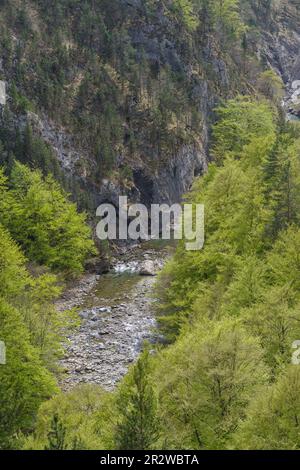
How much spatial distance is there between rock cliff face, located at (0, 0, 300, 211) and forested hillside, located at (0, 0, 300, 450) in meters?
0.22

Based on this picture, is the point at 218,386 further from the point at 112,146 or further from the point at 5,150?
the point at 112,146

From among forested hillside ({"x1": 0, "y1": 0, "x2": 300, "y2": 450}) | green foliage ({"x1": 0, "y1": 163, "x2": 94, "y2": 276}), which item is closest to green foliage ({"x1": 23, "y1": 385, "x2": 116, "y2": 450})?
forested hillside ({"x1": 0, "y1": 0, "x2": 300, "y2": 450})

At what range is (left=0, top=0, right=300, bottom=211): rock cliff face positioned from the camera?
220 ft

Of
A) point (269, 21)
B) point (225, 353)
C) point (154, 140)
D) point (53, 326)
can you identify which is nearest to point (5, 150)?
point (154, 140)

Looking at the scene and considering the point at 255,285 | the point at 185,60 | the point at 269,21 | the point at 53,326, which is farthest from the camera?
the point at 269,21

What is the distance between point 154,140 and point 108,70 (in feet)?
39.8

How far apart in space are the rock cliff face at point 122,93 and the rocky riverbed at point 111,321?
13.1 meters

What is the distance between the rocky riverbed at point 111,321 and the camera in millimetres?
38469

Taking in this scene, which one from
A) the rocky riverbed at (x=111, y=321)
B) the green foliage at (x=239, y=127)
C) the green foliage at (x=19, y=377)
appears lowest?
the rocky riverbed at (x=111, y=321)

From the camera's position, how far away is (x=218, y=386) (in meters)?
23.8

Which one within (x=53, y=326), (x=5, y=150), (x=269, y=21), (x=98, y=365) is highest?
(x=269, y=21)

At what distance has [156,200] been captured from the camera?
7406cm

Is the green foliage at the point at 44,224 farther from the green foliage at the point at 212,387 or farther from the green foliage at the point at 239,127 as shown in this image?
the green foliage at the point at 212,387

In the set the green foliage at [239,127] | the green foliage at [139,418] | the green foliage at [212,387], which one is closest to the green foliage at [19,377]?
the green foliage at [212,387]
